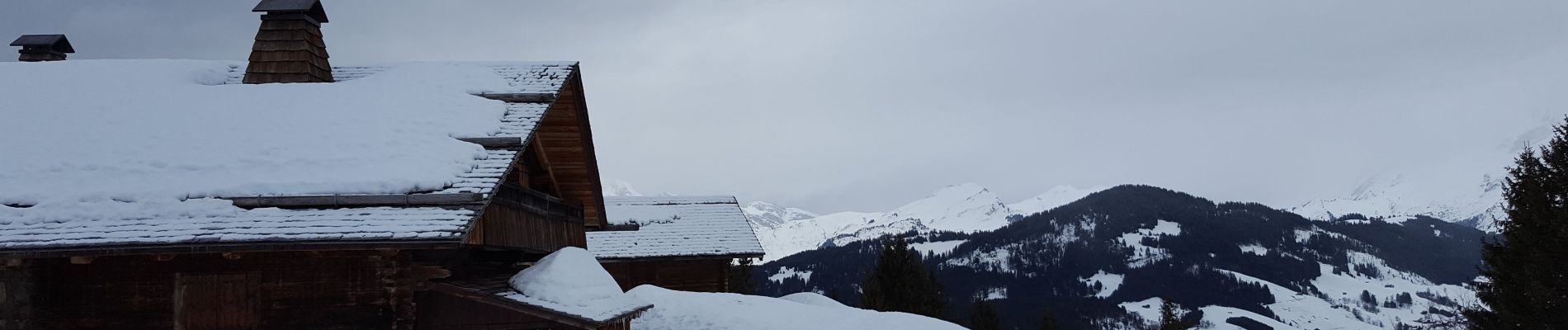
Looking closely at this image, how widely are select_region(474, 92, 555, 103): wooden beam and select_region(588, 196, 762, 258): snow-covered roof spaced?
11.2 metres

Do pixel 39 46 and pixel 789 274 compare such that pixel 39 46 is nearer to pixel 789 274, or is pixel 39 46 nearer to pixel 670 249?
pixel 670 249

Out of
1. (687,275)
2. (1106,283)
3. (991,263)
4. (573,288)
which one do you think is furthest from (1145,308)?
(573,288)

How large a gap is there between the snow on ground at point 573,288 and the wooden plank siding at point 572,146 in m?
2.12

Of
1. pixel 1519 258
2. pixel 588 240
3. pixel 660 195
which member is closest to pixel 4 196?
pixel 588 240

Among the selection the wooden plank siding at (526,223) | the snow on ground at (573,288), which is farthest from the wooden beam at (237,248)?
the snow on ground at (573,288)

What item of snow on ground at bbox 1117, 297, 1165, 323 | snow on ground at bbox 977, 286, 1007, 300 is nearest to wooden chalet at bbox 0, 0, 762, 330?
snow on ground at bbox 977, 286, 1007, 300

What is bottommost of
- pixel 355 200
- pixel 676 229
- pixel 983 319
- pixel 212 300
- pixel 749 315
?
pixel 983 319

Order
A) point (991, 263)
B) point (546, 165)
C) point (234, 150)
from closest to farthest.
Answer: point (234, 150)
point (546, 165)
point (991, 263)

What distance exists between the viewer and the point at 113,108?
533 inches

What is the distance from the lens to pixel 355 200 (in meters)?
11.1

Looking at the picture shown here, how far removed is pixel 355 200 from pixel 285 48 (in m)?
5.67

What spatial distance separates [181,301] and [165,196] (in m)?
1.20

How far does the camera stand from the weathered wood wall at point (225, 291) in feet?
37.0

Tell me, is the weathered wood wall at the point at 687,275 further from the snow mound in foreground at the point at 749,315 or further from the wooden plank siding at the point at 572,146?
the snow mound in foreground at the point at 749,315
